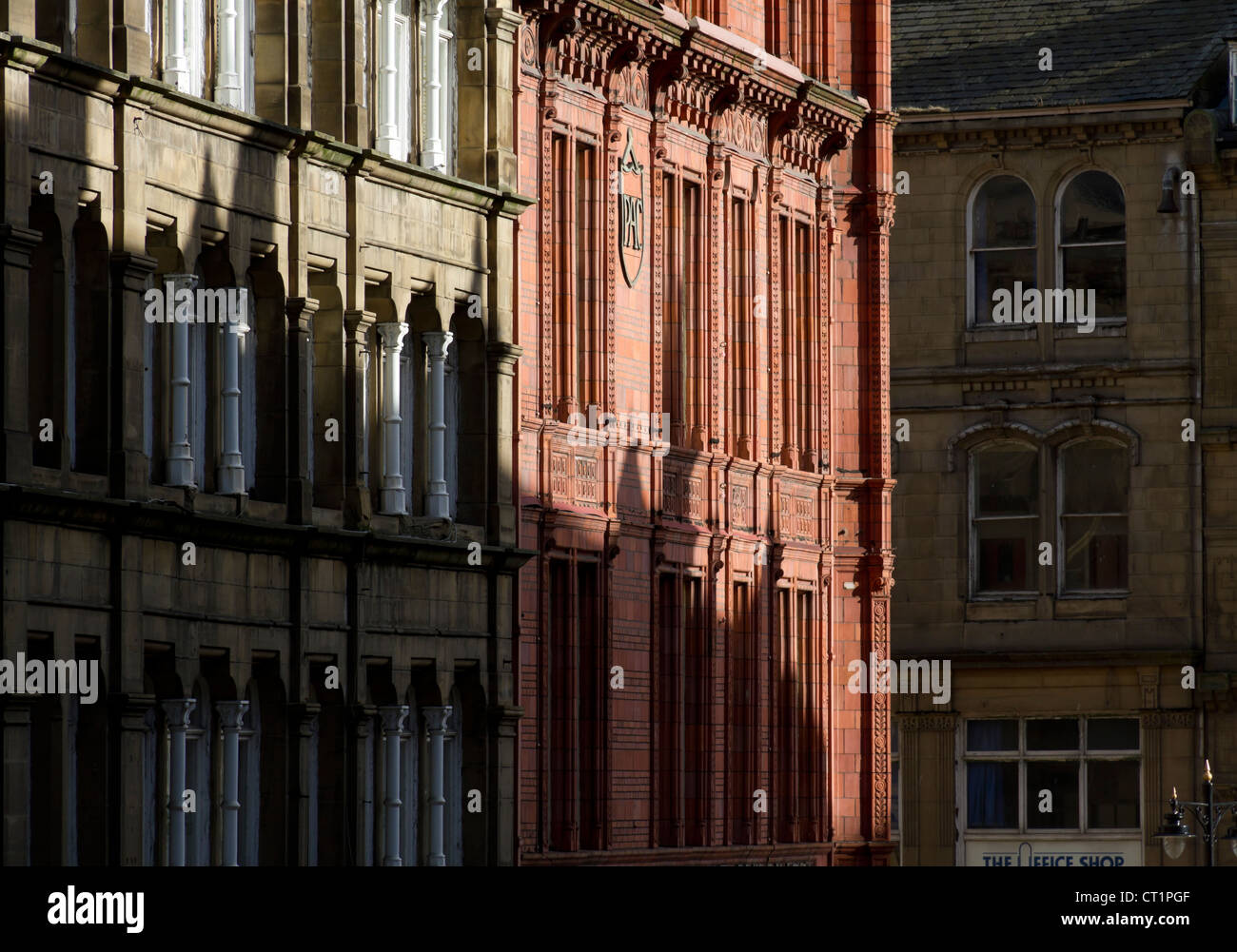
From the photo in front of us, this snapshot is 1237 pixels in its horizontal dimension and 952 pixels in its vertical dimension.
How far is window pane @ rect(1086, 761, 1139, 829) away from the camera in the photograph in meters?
64.7

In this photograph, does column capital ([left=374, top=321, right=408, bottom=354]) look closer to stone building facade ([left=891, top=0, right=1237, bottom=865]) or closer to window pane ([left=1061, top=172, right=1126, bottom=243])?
stone building facade ([left=891, top=0, right=1237, bottom=865])

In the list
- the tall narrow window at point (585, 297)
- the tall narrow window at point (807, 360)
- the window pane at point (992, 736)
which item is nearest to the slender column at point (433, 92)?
the tall narrow window at point (585, 297)

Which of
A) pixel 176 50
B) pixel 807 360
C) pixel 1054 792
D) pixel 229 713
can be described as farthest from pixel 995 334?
pixel 176 50

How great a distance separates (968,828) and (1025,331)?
9.07m

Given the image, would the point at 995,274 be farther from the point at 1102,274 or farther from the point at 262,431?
the point at 262,431

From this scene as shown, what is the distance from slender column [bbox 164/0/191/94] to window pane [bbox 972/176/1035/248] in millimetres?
30086

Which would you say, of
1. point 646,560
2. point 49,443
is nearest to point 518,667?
point 646,560

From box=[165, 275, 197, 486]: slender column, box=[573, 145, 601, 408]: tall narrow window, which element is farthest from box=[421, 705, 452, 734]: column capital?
box=[165, 275, 197, 486]: slender column

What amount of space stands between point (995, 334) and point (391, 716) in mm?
26028

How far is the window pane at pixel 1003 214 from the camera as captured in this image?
66.4m

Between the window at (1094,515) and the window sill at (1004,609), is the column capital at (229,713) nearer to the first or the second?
the window sill at (1004,609)

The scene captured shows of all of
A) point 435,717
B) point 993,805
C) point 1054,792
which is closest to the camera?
point 435,717

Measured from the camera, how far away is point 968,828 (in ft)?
215

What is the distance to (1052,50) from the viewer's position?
2655 inches
